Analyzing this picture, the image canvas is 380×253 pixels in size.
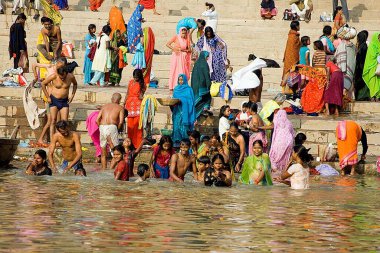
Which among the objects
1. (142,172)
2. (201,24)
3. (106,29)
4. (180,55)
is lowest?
(142,172)

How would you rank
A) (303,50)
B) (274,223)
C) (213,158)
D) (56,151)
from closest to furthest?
→ 1. (274,223)
2. (213,158)
3. (56,151)
4. (303,50)

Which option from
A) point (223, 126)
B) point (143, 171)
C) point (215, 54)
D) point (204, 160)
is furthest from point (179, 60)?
point (143, 171)

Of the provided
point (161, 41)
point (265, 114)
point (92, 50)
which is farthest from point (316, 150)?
point (161, 41)

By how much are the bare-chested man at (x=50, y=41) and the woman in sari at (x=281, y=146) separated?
3912mm

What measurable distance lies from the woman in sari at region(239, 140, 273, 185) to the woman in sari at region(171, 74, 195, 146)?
2.44m

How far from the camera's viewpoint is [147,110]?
1897 cm

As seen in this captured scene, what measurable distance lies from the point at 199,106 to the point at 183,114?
713 mm

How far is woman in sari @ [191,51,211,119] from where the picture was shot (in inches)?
776

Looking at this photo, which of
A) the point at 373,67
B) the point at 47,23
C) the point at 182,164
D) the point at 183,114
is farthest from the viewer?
the point at 373,67

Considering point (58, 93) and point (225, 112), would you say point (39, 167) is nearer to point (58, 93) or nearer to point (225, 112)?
point (58, 93)

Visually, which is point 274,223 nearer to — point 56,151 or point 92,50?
point 56,151

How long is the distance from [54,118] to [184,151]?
2.64 m

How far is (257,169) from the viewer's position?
1652 centimetres

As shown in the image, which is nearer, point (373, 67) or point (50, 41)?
point (50, 41)
